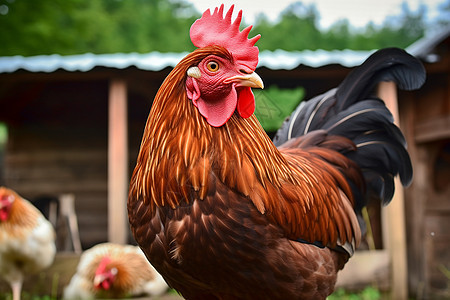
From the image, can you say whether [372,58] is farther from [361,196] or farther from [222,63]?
[222,63]

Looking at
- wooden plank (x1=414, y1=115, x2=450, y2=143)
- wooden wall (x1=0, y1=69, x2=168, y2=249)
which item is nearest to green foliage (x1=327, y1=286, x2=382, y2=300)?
wooden plank (x1=414, y1=115, x2=450, y2=143)

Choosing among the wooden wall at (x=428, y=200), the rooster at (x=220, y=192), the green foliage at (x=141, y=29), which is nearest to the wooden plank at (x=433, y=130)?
the wooden wall at (x=428, y=200)

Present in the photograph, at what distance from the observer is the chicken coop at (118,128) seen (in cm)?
512

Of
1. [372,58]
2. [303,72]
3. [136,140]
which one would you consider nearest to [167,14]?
[136,140]

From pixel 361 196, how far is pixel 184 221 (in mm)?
1424

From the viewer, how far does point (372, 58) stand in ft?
8.35

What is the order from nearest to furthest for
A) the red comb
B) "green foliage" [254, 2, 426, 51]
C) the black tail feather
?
the red comb, the black tail feather, "green foliage" [254, 2, 426, 51]

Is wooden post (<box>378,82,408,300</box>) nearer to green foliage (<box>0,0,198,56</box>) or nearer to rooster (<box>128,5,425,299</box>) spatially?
rooster (<box>128,5,425,299</box>)

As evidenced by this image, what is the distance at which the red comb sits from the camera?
5.83 ft

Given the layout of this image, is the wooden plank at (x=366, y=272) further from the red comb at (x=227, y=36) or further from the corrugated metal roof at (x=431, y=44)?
the red comb at (x=227, y=36)

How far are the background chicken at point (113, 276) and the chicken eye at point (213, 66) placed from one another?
3.39m

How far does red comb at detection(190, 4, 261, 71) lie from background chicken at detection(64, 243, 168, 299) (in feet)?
11.0

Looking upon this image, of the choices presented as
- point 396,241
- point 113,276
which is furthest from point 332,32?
point 113,276

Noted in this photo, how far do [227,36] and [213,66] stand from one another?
0.19 m
